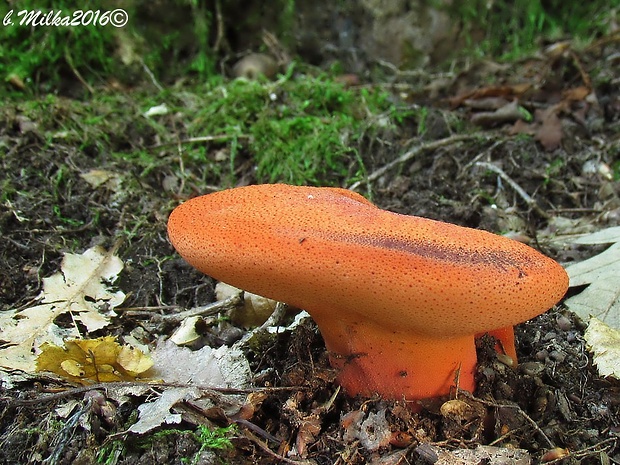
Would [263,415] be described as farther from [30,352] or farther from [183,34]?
[183,34]

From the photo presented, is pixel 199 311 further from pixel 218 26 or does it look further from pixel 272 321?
pixel 218 26

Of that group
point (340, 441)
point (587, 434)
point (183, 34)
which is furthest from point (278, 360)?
point (183, 34)

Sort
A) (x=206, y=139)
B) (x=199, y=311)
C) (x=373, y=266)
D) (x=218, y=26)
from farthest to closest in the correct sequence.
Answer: (x=218, y=26), (x=206, y=139), (x=199, y=311), (x=373, y=266)

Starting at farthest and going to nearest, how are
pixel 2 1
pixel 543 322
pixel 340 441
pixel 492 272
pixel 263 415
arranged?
pixel 2 1, pixel 543 322, pixel 263 415, pixel 340 441, pixel 492 272

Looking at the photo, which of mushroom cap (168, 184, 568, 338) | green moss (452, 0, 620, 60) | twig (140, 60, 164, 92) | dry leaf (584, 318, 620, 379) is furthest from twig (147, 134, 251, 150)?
green moss (452, 0, 620, 60)

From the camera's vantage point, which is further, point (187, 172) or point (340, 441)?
point (187, 172)

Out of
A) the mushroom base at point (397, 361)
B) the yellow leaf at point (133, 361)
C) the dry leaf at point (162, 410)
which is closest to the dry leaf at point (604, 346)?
the mushroom base at point (397, 361)

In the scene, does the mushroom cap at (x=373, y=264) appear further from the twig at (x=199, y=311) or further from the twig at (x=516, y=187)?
the twig at (x=516, y=187)

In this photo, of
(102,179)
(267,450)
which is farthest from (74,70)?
(267,450)
